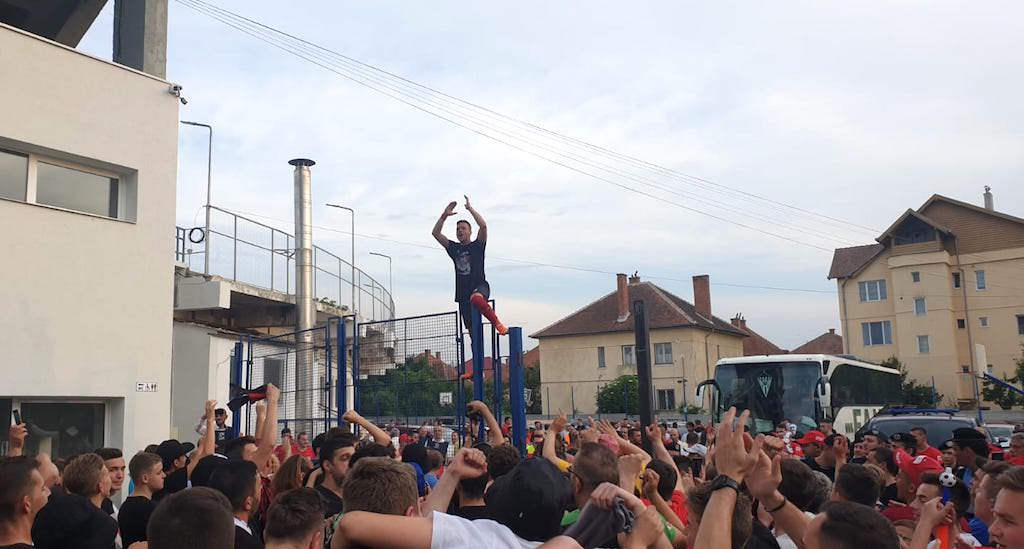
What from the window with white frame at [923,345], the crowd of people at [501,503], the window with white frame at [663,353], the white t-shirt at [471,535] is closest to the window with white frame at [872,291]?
the window with white frame at [923,345]

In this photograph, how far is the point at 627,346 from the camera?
2383 inches

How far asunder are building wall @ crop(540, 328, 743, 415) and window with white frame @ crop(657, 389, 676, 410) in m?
0.25

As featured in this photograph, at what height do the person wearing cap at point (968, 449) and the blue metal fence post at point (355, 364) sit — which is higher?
the blue metal fence post at point (355, 364)

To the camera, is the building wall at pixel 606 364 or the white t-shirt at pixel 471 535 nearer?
the white t-shirt at pixel 471 535

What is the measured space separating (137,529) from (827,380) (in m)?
18.3

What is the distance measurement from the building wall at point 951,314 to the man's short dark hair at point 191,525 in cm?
5691

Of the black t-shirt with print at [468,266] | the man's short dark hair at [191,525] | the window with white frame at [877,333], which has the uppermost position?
the window with white frame at [877,333]

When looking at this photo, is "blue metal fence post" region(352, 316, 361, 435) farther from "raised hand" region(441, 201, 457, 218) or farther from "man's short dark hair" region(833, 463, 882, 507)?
"man's short dark hair" region(833, 463, 882, 507)

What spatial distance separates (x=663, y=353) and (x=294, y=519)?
58.2 m

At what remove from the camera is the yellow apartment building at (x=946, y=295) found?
175ft

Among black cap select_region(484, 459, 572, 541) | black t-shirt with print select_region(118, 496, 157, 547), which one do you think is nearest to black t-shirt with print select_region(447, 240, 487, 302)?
black t-shirt with print select_region(118, 496, 157, 547)

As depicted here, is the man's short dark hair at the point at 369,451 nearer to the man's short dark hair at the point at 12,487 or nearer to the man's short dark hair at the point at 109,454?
the man's short dark hair at the point at 12,487

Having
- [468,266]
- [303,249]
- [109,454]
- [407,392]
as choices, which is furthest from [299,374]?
[109,454]

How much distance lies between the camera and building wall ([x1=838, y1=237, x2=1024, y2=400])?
5325 cm
